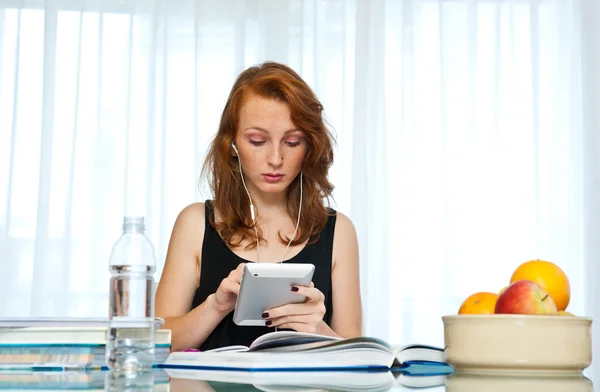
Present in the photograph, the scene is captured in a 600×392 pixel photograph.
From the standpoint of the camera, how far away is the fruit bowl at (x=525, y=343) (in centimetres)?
92

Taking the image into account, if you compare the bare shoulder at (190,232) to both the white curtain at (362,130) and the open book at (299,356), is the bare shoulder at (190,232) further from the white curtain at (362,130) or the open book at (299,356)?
the white curtain at (362,130)

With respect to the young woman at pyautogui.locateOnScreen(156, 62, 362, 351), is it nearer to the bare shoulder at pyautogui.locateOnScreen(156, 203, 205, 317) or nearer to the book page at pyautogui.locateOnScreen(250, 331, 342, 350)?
the bare shoulder at pyautogui.locateOnScreen(156, 203, 205, 317)

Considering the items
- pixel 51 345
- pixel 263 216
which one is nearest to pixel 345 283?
pixel 263 216

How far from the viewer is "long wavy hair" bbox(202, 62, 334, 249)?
6.36 ft

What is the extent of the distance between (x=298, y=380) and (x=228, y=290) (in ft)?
2.13

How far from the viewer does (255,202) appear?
2115mm

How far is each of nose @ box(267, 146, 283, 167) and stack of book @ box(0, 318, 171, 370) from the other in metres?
0.96

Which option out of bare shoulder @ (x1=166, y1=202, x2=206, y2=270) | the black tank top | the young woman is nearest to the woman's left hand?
the young woman

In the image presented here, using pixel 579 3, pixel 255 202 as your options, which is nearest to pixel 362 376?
pixel 255 202

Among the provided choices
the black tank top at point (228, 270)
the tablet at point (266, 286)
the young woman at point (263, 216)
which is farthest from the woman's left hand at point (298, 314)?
the black tank top at point (228, 270)

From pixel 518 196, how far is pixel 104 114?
210 cm

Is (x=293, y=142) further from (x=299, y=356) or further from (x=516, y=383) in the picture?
(x=516, y=383)

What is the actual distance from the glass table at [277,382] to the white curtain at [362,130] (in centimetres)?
292

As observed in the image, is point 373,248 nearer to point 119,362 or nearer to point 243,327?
point 243,327
